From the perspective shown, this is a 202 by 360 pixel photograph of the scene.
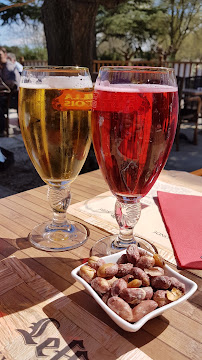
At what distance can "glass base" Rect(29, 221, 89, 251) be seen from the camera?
630 mm

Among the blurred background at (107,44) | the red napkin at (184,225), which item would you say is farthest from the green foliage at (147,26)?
the red napkin at (184,225)

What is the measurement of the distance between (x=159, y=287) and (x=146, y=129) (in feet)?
0.74

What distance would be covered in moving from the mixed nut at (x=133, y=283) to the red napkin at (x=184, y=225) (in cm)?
12

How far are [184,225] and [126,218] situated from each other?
17 cm

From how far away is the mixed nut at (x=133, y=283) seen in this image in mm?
404

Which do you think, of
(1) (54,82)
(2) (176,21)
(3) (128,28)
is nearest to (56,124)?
(1) (54,82)

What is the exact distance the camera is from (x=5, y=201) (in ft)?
2.74

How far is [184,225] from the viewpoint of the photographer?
0.70 metres

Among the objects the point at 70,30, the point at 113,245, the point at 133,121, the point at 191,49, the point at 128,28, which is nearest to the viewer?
the point at 133,121

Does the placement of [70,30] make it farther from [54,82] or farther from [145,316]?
[145,316]

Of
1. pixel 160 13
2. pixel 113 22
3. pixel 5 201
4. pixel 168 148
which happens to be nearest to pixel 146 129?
pixel 168 148

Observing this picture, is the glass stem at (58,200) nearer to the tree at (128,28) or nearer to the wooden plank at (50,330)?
the wooden plank at (50,330)

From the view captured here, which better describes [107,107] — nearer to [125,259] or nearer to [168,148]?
[168,148]

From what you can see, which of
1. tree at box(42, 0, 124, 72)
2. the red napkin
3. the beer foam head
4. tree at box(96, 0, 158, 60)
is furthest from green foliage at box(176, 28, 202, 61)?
the beer foam head
